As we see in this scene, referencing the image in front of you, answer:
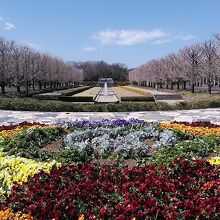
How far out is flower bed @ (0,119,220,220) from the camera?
373 centimetres

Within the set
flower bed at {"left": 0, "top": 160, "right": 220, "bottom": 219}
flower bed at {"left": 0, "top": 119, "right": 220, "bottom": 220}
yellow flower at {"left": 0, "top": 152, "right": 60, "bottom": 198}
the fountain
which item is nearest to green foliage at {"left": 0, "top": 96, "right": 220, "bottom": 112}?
flower bed at {"left": 0, "top": 119, "right": 220, "bottom": 220}

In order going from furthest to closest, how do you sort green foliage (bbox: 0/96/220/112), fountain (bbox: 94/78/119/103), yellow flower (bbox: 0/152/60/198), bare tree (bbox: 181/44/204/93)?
bare tree (bbox: 181/44/204/93)
fountain (bbox: 94/78/119/103)
green foliage (bbox: 0/96/220/112)
yellow flower (bbox: 0/152/60/198)

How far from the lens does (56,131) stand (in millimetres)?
8938

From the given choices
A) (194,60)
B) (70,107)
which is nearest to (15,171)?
(70,107)

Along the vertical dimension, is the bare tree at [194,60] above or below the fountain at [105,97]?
above

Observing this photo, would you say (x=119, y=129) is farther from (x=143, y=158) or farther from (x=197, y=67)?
(x=197, y=67)

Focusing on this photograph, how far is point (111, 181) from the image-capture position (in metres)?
4.80

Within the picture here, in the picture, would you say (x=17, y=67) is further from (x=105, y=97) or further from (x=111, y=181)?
(x=111, y=181)

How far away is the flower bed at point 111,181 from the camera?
3.73m

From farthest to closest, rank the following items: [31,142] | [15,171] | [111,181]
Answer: [31,142], [15,171], [111,181]

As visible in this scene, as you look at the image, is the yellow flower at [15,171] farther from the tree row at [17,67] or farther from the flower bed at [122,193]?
the tree row at [17,67]

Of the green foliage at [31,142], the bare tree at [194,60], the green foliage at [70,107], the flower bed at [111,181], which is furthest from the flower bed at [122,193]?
the bare tree at [194,60]

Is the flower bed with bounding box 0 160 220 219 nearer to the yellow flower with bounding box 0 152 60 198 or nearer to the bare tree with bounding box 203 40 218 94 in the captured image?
the yellow flower with bounding box 0 152 60 198

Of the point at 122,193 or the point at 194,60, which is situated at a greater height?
the point at 194,60
